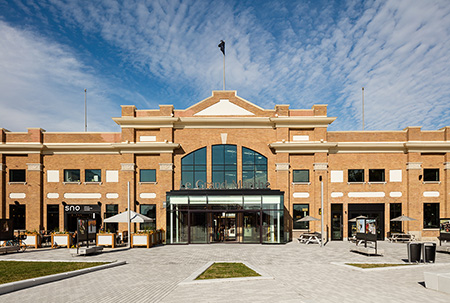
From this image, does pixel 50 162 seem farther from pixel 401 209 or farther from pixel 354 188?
pixel 401 209

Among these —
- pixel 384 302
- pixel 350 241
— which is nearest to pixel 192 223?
pixel 350 241

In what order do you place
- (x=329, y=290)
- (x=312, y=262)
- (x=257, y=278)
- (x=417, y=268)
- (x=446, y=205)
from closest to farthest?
(x=329, y=290)
(x=257, y=278)
(x=417, y=268)
(x=312, y=262)
(x=446, y=205)

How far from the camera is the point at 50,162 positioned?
1123 inches

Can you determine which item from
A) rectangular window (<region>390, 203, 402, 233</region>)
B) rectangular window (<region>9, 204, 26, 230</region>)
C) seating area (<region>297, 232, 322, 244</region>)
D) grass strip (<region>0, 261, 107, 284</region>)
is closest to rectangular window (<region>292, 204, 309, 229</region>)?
seating area (<region>297, 232, 322, 244</region>)

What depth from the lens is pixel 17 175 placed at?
28.3 meters

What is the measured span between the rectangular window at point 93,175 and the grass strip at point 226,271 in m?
17.0

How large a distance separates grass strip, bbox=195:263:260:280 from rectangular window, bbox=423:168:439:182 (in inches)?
842

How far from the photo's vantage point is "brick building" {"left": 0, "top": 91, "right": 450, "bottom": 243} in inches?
1088

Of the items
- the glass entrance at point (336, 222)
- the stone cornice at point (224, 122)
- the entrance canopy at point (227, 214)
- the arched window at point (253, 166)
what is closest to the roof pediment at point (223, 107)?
the stone cornice at point (224, 122)

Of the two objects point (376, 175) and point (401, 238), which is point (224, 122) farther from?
point (401, 238)

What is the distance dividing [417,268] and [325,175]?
13.5 metres

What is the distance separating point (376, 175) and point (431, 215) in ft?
19.3

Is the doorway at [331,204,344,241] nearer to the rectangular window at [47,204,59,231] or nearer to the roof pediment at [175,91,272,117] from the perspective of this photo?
the roof pediment at [175,91,272,117]

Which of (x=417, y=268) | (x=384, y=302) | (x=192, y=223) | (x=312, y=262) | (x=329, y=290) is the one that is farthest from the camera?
(x=192, y=223)
